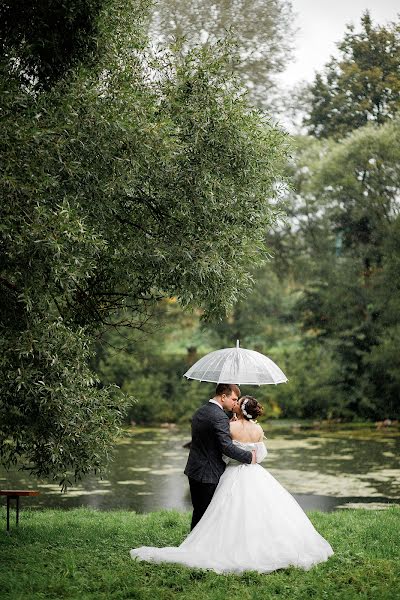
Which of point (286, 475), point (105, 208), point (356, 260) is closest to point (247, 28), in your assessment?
point (356, 260)

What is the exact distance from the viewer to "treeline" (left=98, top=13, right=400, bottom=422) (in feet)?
96.1

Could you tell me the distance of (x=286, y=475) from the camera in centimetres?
1933

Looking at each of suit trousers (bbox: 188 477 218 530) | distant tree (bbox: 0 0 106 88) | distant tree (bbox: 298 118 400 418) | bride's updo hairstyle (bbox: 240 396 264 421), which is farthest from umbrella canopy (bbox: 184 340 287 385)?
distant tree (bbox: 298 118 400 418)

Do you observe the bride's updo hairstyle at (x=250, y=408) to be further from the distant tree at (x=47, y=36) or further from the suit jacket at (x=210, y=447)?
the distant tree at (x=47, y=36)

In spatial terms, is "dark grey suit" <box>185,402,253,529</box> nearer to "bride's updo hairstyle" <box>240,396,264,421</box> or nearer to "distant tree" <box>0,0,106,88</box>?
"bride's updo hairstyle" <box>240,396,264,421</box>

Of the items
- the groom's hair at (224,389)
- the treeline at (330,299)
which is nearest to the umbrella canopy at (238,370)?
the groom's hair at (224,389)

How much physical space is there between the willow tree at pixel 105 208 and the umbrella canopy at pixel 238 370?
1.32 metres

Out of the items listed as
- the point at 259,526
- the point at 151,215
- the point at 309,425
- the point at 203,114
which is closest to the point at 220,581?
the point at 259,526

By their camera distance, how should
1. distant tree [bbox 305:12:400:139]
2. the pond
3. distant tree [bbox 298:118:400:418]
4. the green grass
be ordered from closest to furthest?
the green grass → the pond → distant tree [bbox 298:118:400:418] → distant tree [bbox 305:12:400:139]

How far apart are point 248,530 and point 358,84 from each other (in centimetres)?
2922

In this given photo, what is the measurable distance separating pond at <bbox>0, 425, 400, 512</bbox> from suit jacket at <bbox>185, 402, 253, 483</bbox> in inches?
153

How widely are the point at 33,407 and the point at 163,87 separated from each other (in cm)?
455

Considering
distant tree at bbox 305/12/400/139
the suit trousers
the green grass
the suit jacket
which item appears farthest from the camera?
distant tree at bbox 305/12/400/139

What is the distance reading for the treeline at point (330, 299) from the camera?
96.1ft
